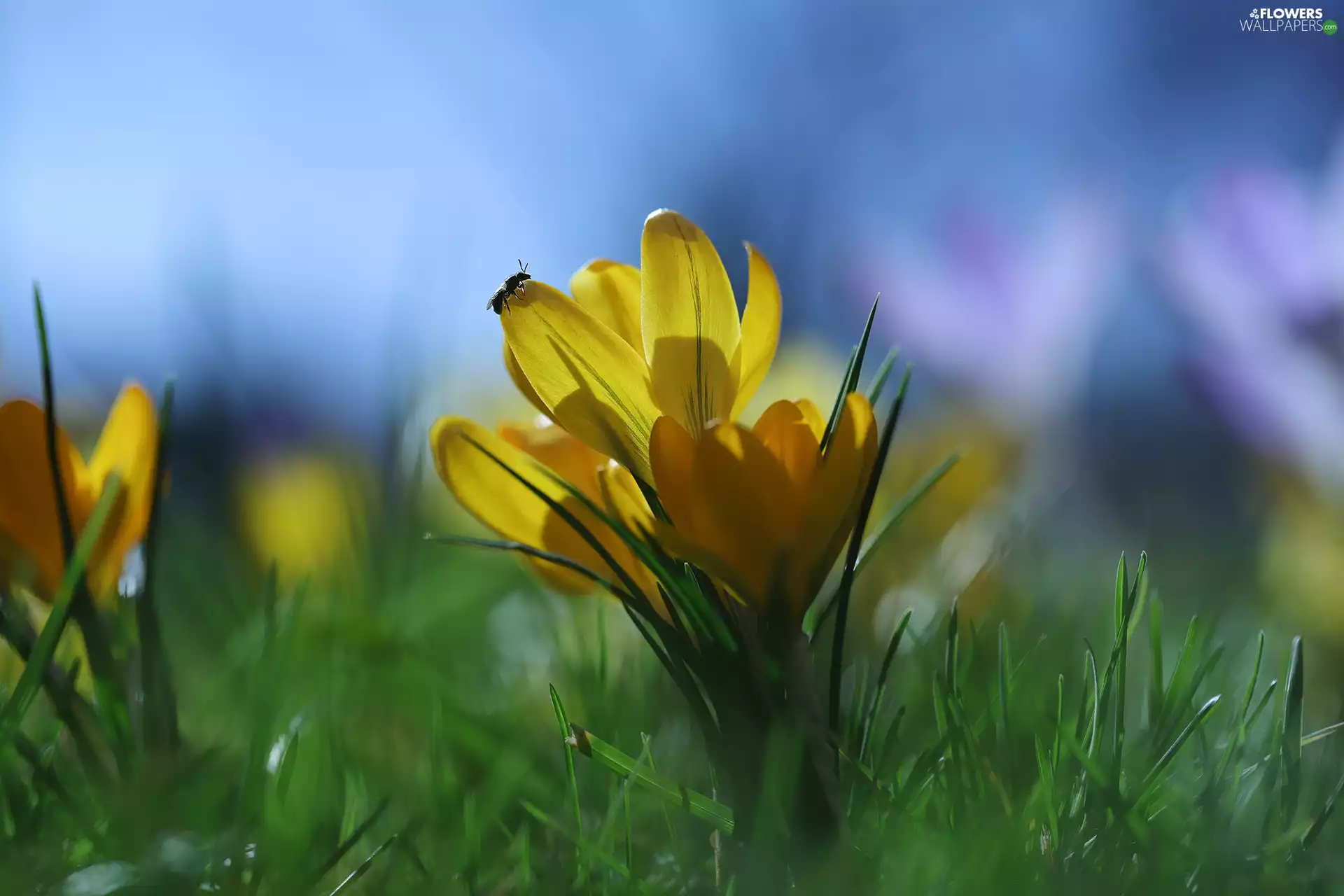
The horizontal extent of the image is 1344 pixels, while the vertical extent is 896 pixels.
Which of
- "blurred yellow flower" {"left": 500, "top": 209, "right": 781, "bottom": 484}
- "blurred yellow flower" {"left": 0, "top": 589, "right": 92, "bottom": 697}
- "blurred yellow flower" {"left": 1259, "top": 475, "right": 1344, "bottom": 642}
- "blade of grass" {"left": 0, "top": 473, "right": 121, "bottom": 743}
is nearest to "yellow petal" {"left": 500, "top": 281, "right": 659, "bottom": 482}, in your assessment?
"blurred yellow flower" {"left": 500, "top": 209, "right": 781, "bottom": 484}

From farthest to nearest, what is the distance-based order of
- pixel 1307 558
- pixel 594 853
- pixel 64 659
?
pixel 1307 558 → pixel 64 659 → pixel 594 853

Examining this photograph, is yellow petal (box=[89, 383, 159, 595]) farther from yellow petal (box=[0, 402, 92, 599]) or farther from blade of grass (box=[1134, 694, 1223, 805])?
blade of grass (box=[1134, 694, 1223, 805])

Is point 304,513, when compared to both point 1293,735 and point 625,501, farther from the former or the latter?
point 1293,735

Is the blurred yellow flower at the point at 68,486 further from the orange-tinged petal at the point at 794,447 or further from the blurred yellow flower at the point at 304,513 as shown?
the orange-tinged petal at the point at 794,447

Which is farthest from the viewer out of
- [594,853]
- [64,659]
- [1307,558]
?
[1307,558]

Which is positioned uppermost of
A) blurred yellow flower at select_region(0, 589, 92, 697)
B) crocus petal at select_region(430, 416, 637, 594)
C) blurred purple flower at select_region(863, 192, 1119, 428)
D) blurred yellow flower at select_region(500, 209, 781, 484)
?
blurred purple flower at select_region(863, 192, 1119, 428)

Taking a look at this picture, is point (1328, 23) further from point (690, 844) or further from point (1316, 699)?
point (690, 844)

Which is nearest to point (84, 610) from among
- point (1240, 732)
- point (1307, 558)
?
point (1240, 732)

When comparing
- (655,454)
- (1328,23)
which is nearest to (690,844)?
(655,454)
